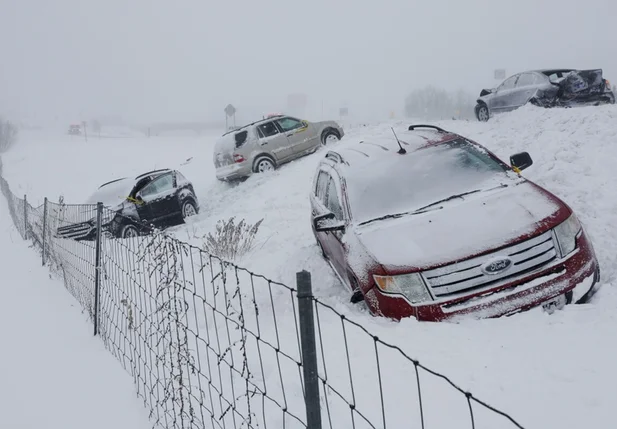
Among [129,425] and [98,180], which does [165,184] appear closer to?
[129,425]

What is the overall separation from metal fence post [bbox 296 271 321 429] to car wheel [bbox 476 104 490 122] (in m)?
14.9

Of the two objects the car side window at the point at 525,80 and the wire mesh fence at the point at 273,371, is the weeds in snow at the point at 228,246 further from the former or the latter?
the car side window at the point at 525,80

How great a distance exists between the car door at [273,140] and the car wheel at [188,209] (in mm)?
3102

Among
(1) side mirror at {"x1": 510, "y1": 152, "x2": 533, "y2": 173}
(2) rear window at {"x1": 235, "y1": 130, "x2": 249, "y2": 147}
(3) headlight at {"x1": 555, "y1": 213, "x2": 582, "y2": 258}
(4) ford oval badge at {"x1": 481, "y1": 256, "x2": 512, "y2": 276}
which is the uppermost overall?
(2) rear window at {"x1": 235, "y1": 130, "x2": 249, "y2": 147}

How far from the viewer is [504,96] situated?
543 inches

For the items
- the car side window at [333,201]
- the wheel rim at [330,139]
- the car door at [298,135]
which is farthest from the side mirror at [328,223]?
the wheel rim at [330,139]

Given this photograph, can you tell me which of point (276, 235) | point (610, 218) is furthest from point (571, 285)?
point (276, 235)

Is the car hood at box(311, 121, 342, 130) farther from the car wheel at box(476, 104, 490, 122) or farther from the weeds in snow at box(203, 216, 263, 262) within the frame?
the weeds in snow at box(203, 216, 263, 262)

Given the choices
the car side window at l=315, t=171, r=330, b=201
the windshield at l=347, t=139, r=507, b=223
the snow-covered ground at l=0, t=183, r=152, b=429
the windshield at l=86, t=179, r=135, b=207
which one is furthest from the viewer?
the windshield at l=86, t=179, r=135, b=207

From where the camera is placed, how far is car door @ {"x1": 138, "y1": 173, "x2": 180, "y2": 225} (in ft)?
38.6

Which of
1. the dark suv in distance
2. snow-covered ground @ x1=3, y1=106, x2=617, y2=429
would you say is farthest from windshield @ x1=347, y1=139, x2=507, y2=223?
the dark suv in distance

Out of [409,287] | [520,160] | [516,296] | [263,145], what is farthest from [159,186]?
[516,296]

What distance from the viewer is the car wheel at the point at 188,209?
12758 millimetres

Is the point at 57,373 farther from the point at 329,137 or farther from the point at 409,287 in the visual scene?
the point at 329,137
